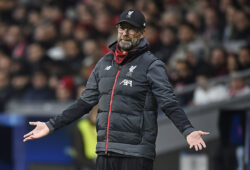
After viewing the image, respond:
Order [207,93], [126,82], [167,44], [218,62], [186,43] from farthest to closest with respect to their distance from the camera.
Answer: [167,44]
[186,43]
[218,62]
[207,93]
[126,82]

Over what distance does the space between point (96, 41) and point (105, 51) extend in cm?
120

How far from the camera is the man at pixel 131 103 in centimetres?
468

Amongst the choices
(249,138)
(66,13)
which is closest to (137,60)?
(249,138)

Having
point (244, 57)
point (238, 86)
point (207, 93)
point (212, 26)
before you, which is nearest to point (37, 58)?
point (212, 26)

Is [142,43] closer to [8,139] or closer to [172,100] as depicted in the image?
[172,100]

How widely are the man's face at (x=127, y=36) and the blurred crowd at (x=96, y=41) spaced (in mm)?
3469

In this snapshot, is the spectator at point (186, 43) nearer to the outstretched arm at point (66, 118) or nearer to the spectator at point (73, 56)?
the spectator at point (73, 56)

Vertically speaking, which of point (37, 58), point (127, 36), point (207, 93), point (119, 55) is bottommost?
point (119, 55)

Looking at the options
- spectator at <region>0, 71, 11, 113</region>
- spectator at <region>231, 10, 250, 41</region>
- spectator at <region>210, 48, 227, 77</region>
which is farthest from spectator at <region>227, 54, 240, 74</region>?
spectator at <region>0, 71, 11, 113</region>

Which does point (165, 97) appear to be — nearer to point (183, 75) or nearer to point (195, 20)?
point (183, 75)

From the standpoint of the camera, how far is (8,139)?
387 inches

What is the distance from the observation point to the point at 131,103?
472cm

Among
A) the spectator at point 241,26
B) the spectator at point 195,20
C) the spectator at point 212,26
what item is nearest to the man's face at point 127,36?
the spectator at point 241,26

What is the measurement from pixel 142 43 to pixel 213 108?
3.10 m
